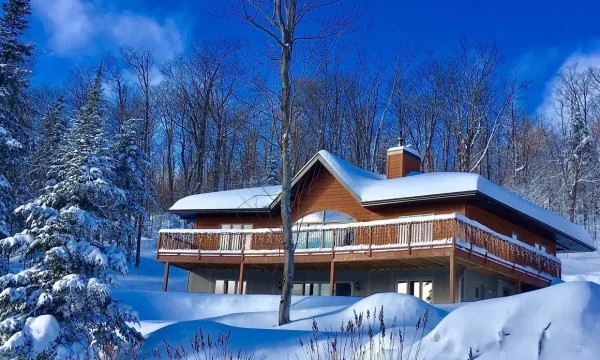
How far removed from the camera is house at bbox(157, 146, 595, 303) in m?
20.0

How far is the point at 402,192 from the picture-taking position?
21625mm

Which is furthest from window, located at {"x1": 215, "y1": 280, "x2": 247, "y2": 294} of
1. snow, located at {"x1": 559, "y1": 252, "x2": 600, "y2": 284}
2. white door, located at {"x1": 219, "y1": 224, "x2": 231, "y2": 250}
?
snow, located at {"x1": 559, "y1": 252, "x2": 600, "y2": 284}

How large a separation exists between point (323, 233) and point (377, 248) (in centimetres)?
238

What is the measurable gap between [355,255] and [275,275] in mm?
5048

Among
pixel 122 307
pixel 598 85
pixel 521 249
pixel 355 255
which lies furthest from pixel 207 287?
pixel 598 85

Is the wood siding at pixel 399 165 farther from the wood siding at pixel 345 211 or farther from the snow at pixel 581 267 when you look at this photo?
the snow at pixel 581 267

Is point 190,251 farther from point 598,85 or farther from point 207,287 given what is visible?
point 598,85

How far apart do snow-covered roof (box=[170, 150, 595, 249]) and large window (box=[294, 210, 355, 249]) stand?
1413 millimetres

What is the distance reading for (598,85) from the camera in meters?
45.4

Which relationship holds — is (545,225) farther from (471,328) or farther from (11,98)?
(11,98)

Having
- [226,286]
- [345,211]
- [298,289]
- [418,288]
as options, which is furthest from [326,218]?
[226,286]

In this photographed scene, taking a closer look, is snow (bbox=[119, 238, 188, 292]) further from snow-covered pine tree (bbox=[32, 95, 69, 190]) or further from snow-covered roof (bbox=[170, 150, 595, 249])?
snow-covered pine tree (bbox=[32, 95, 69, 190])

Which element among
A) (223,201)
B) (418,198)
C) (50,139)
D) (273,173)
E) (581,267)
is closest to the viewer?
(418,198)

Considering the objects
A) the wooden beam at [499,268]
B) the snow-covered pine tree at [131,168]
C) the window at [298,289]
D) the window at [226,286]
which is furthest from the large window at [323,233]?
the snow-covered pine tree at [131,168]
